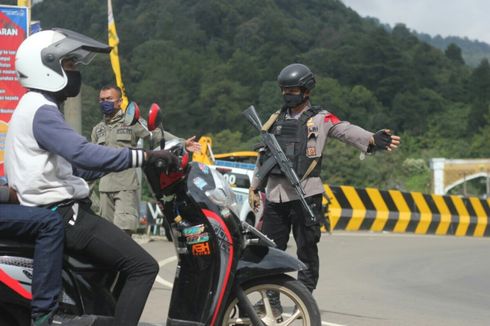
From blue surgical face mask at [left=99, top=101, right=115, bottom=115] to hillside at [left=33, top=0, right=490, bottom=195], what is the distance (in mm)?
77239

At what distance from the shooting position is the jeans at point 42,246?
16.6 feet

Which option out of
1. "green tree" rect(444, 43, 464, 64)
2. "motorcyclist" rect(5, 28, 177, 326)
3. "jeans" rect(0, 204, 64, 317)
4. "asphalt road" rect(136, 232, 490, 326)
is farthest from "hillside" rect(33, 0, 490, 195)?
"jeans" rect(0, 204, 64, 317)

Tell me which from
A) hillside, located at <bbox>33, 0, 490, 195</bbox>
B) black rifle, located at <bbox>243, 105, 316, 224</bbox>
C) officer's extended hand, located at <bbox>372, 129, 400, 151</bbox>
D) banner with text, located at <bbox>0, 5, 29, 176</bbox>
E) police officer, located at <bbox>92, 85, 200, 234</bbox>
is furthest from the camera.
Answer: hillside, located at <bbox>33, 0, 490, 195</bbox>

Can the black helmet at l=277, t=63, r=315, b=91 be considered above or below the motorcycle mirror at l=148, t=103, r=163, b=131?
above

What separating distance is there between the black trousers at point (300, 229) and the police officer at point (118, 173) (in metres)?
2.07

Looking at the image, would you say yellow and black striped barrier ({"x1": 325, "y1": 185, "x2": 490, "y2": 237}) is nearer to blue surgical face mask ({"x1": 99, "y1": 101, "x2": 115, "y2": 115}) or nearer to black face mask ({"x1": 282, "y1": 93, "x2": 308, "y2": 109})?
blue surgical face mask ({"x1": 99, "y1": 101, "x2": 115, "y2": 115})

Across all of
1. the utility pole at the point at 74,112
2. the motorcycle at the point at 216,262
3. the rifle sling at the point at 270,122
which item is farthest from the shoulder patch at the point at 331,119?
the utility pole at the point at 74,112

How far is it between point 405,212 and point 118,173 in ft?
48.7

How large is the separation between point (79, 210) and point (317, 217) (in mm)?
2602

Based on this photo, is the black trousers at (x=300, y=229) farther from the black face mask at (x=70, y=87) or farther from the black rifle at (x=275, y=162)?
the black face mask at (x=70, y=87)

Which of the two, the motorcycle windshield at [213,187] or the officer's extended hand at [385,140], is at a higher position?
the officer's extended hand at [385,140]

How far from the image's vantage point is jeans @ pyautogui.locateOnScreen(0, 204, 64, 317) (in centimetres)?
505

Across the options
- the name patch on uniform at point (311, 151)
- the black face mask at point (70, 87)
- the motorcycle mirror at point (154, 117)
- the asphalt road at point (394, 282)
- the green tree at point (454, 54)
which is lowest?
the asphalt road at point (394, 282)

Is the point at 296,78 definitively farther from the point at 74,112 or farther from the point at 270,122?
the point at 74,112
